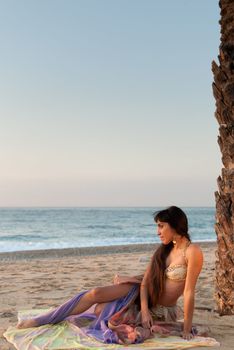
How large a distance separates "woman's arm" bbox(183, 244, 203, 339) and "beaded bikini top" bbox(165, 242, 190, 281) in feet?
0.37

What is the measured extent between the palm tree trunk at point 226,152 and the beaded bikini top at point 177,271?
3.32 ft

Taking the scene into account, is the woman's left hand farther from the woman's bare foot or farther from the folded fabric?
the woman's bare foot

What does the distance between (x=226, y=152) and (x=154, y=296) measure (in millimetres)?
1837

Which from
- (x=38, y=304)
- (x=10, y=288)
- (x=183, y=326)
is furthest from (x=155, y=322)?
(x=10, y=288)

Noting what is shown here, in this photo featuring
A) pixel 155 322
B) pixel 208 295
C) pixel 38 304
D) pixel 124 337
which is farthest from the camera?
pixel 208 295

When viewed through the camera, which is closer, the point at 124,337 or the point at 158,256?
the point at 124,337

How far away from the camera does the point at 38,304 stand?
6.44 metres

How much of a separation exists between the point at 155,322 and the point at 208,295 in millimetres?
2677

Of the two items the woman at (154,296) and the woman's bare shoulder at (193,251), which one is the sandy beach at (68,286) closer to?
the woman at (154,296)

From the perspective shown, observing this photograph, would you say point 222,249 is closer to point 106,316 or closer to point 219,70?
point 106,316

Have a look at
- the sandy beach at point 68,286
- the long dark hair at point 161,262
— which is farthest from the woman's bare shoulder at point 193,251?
the sandy beach at point 68,286

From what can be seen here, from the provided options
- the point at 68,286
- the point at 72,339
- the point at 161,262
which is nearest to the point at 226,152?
the point at 161,262

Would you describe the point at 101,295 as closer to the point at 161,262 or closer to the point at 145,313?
the point at 145,313

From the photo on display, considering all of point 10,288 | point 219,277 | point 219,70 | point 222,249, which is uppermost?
point 219,70
